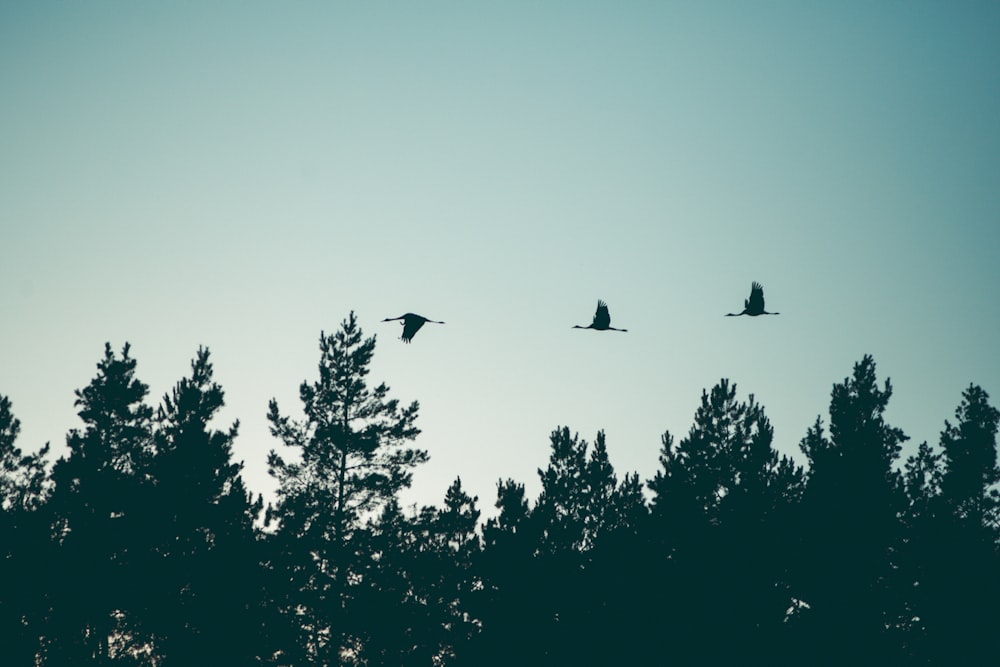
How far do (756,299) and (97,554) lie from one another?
67.5 ft

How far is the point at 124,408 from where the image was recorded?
28.8 meters

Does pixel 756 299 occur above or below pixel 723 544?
above

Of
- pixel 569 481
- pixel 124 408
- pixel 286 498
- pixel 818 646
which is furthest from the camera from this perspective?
pixel 569 481

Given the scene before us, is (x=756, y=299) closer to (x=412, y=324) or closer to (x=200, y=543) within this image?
(x=412, y=324)

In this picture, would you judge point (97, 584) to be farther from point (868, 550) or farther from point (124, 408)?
point (868, 550)

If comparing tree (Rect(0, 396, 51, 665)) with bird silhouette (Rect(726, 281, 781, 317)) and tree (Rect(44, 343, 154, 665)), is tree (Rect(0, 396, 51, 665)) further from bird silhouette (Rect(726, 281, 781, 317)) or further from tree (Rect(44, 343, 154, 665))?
bird silhouette (Rect(726, 281, 781, 317))

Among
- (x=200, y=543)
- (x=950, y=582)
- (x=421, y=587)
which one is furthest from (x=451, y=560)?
(x=950, y=582)

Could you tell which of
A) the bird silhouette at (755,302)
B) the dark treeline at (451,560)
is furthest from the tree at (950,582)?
the bird silhouette at (755,302)

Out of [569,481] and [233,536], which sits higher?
[569,481]

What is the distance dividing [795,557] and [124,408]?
22443mm

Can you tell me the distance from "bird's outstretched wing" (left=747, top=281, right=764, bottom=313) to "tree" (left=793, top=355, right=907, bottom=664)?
908 centimetres

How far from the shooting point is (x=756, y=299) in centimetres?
2180

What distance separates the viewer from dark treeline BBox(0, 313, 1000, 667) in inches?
957

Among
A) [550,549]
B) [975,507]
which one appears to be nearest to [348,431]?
[550,549]
